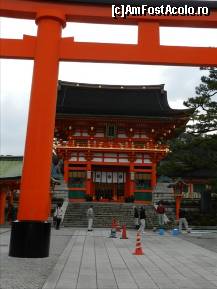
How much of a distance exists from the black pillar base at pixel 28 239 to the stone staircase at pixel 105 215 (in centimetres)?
1655

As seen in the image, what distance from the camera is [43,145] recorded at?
7.42 meters

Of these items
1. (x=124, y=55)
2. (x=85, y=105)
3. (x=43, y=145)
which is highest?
(x=85, y=105)

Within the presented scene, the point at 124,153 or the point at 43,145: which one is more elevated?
the point at 124,153

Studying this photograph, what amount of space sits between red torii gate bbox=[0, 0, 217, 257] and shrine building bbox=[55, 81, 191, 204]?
66.4 feet

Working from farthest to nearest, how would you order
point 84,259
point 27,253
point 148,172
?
point 148,172 < point 84,259 < point 27,253

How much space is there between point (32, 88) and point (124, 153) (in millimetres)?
22745

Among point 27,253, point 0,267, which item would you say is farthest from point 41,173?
point 0,267

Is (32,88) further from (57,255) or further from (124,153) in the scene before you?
(124,153)

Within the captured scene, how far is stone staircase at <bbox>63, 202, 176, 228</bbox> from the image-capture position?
23.9 m

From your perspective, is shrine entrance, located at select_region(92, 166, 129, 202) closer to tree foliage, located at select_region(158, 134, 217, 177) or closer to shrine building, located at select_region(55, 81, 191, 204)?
shrine building, located at select_region(55, 81, 191, 204)

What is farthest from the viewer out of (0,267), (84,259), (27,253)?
(84,259)

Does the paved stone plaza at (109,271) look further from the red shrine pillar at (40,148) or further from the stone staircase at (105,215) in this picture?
the stone staircase at (105,215)

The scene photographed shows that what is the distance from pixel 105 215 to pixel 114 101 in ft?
37.9

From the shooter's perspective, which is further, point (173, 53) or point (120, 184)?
point (120, 184)
